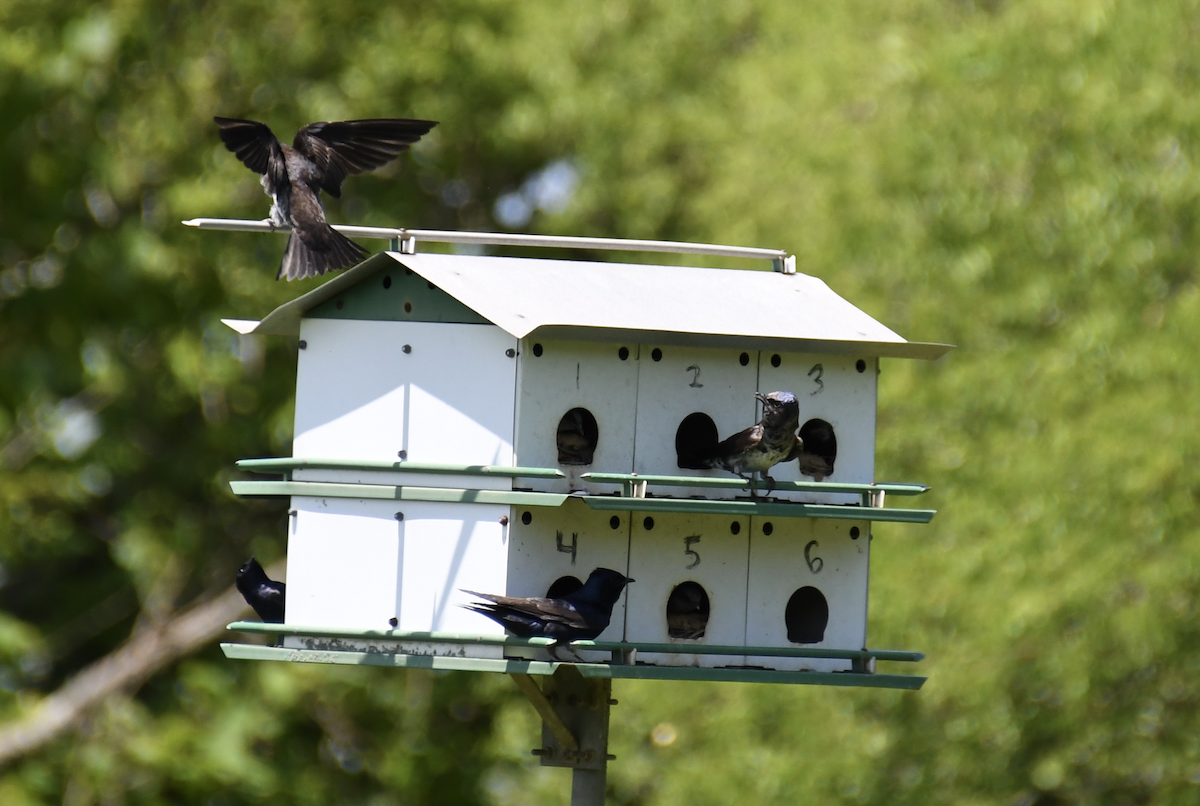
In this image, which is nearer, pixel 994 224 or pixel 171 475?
pixel 994 224

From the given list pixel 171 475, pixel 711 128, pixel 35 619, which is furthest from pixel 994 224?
pixel 35 619

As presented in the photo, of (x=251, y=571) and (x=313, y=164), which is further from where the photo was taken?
(x=313, y=164)

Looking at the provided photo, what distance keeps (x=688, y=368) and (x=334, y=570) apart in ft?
4.27

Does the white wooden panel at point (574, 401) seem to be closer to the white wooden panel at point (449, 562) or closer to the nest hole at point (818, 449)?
the white wooden panel at point (449, 562)

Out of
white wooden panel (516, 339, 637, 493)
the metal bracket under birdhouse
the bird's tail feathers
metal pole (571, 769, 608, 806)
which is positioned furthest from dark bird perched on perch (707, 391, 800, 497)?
the bird's tail feathers

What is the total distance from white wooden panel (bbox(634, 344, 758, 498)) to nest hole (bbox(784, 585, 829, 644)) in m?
0.55

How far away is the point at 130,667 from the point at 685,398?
11.1 metres

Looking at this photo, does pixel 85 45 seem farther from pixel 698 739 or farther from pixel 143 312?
pixel 698 739

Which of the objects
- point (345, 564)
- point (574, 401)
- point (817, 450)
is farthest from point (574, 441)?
point (817, 450)

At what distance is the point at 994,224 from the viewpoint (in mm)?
12133

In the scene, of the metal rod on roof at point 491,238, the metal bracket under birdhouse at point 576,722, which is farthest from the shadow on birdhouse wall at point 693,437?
the metal bracket under birdhouse at point 576,722

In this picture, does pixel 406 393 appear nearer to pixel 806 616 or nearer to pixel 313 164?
pixel 313 164

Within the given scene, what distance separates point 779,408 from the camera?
549 centimetres

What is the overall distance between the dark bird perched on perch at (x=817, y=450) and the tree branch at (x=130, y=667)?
9751mm
